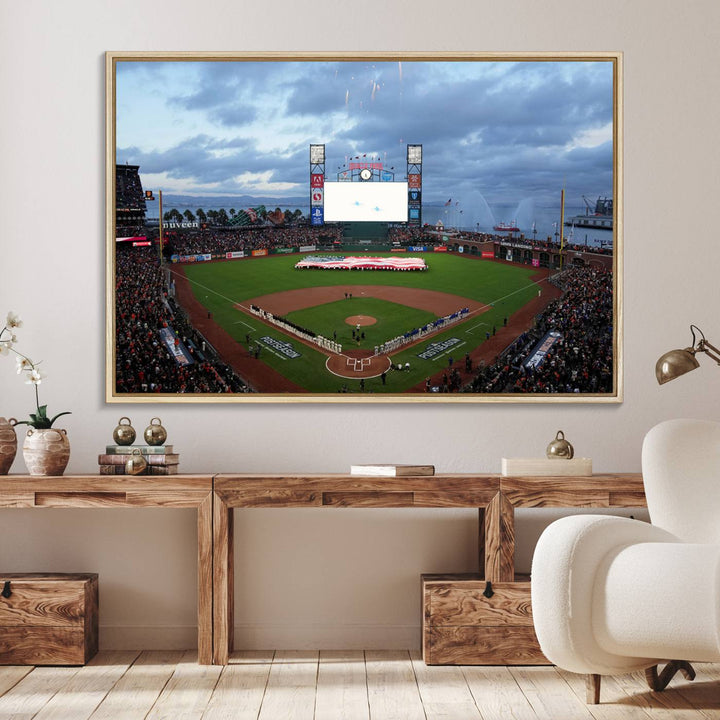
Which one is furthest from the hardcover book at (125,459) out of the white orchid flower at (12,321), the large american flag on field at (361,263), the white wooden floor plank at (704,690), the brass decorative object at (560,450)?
the white wooden floor plank at (704,690)

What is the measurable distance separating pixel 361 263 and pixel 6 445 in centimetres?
153

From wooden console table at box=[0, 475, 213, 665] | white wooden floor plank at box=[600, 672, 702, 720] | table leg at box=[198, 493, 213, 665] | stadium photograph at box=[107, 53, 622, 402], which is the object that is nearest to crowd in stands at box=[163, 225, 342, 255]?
stadium photograph at box=[107, 53, 622, 402]

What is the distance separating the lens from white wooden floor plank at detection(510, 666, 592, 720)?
104 inches

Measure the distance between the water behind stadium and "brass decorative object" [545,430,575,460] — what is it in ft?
2.79

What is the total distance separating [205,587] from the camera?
3166 millimetres

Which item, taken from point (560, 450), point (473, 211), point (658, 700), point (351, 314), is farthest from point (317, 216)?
point (658, 700)

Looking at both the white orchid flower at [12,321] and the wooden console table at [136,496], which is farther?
the white orchid flower at [12,321]

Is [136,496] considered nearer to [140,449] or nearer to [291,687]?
[140,449]

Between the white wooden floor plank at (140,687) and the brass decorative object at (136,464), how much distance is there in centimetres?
69

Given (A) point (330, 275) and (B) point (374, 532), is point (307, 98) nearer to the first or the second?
(A) point (330, 275)

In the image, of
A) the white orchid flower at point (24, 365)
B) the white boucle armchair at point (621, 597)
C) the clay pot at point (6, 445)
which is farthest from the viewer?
the white orchid flower at point (24, 365)

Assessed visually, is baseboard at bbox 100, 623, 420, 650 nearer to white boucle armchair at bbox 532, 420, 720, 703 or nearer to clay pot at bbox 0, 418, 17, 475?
clay pot at bbox 0, 418, 17, 475

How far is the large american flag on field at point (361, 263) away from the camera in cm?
363

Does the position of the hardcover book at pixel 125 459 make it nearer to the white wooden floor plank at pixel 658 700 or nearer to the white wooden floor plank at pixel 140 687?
the white wooden floor plank at pixel 140 687
